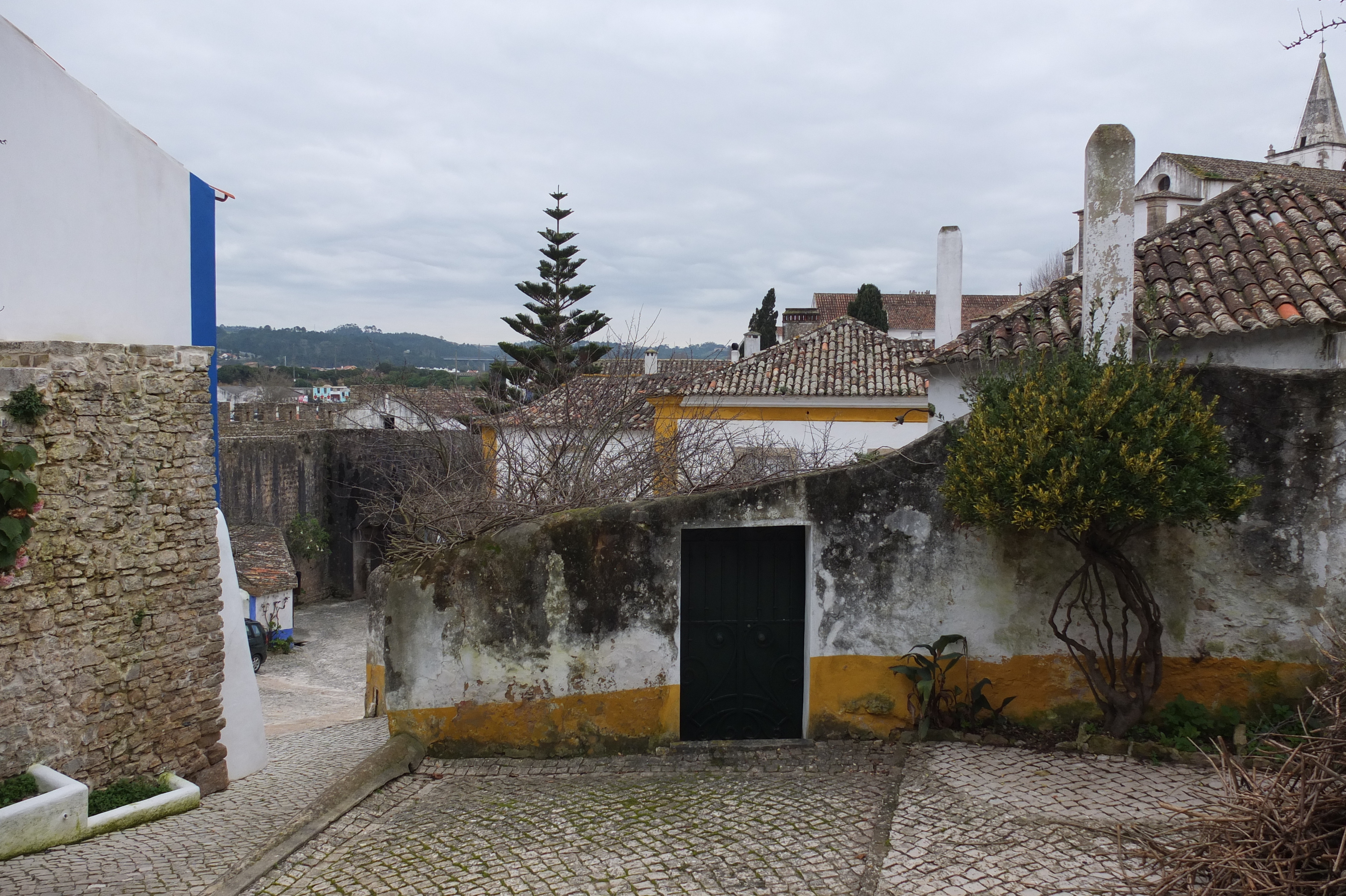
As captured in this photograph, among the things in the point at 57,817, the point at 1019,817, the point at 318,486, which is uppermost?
the point at 318,486

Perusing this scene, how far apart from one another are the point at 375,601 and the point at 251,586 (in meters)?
15.8

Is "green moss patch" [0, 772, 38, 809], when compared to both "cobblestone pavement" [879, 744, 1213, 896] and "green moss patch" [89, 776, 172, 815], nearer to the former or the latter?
"green moss patch" [89, 776, 172, 815]

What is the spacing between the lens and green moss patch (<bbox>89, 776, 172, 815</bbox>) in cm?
695

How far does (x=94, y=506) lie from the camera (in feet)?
23.1

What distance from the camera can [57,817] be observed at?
6332 mm

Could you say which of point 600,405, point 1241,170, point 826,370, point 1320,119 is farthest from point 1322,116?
point 600,405

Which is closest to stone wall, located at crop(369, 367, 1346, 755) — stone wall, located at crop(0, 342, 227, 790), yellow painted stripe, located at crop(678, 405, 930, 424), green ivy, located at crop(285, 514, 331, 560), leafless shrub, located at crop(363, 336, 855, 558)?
leafless shrub, located at crop(363, 336, 855, 558)

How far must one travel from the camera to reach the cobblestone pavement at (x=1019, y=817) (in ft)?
14.0

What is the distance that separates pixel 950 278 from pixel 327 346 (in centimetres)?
8746

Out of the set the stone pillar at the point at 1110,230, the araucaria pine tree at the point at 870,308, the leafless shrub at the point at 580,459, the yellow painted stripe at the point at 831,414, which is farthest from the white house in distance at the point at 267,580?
the araucaria pine tree at the point at 870,308

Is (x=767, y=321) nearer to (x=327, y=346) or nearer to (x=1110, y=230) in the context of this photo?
(x=1110, y=230)

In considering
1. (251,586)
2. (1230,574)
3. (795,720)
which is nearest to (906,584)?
(795,720)

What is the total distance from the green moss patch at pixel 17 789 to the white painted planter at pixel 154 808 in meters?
0.46

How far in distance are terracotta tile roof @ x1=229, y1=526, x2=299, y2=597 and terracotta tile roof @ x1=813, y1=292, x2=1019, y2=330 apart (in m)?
27.1
